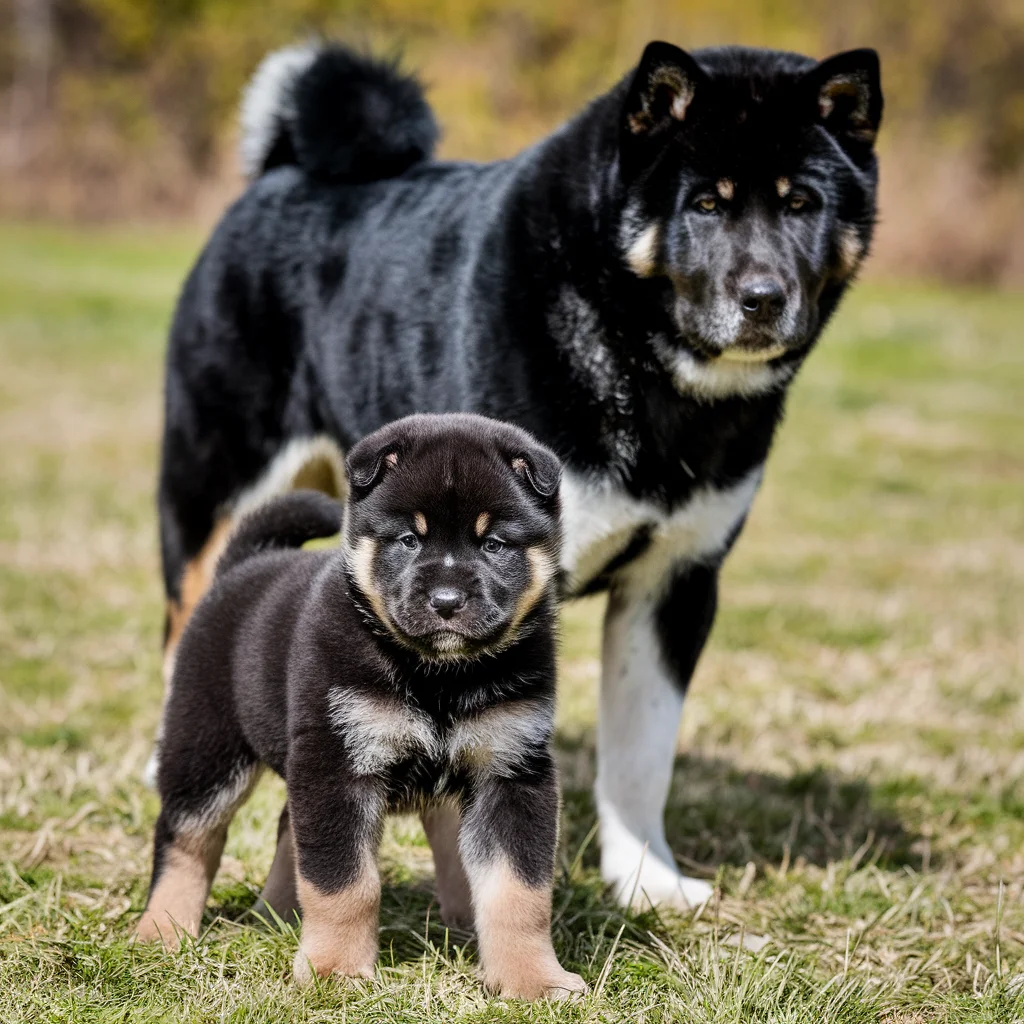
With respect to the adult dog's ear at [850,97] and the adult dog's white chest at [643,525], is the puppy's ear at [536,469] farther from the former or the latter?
the adult dog's ear at [850,97]

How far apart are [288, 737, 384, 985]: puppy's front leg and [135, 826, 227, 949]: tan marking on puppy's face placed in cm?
41

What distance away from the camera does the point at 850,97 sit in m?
3.43

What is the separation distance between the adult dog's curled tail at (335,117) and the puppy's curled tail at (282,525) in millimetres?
1426

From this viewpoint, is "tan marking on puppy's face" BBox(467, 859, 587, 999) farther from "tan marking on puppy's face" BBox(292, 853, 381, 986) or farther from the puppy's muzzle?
the puppy's muzzle

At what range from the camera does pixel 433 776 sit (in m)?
2.81

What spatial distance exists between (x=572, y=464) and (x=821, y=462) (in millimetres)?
7196

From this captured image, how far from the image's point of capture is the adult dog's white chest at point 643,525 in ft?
11.4

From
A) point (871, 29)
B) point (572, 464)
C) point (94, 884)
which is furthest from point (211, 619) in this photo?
point (871, 29)

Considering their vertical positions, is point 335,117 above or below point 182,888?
above

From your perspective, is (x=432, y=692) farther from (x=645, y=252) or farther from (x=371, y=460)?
(x=645, y=252)

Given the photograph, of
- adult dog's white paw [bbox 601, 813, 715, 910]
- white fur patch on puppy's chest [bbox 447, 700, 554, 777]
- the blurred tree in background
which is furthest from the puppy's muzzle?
the blurred tree in background

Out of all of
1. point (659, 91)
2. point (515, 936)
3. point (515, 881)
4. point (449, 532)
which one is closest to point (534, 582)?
point (449, 532)

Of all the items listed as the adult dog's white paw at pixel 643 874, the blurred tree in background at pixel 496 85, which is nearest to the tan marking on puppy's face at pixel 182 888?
the adult dog's white paw at pixel 643 874

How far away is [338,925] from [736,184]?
1888 millimetres
